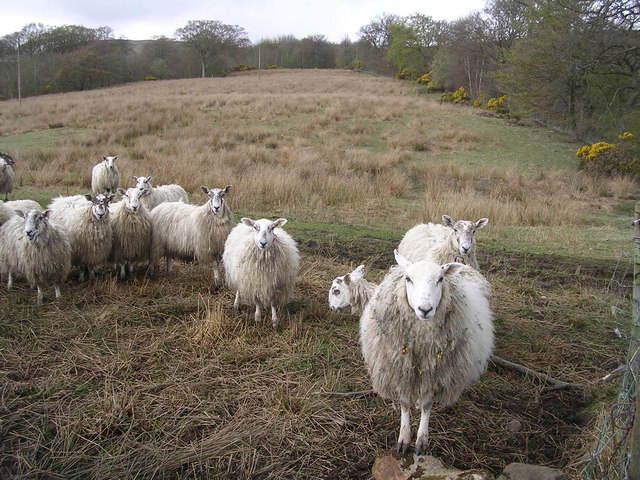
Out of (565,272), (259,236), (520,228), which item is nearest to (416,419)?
(259,236)

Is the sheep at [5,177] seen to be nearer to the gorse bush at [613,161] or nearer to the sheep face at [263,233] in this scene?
the sheep face at [263,233]

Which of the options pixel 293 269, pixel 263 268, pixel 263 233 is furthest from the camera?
pixel 293 269

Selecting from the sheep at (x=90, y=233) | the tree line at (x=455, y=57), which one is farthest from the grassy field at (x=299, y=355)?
the tree line at (x=455, y=57)

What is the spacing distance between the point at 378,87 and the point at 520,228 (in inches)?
1191

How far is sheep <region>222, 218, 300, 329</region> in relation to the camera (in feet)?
18.6

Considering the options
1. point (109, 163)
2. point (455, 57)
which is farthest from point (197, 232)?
point (455, 57)

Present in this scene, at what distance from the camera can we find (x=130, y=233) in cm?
701

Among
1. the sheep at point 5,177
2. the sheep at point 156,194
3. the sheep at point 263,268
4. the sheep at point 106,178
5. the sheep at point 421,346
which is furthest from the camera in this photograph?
the sheep at point 106,178

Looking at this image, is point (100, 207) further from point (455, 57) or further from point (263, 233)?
point (455, 57)

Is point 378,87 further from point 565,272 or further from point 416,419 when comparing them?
point 416,419

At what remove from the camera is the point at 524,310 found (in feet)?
20.1

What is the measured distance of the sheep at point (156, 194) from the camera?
897 cm

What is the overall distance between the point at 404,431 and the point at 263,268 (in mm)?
2810

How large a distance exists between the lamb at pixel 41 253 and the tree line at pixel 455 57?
16.4m
